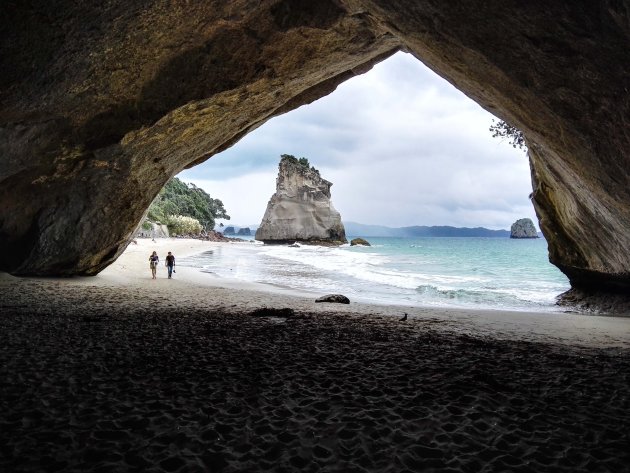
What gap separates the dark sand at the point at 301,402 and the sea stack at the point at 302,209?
7591 cm

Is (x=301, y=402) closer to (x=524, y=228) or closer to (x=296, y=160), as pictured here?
(x=296, y=160)

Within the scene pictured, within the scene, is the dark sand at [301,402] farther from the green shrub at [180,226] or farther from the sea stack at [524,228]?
the sea stack at [524,228]

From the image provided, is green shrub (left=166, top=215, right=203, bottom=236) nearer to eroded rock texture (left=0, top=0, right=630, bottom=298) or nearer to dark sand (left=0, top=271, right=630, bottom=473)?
eroded rock texture (left=0, top=0, right=630, bottom=298)

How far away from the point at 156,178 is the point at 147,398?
41.8ft

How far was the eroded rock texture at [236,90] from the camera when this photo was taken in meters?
5.95

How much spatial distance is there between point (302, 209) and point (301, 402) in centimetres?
7976

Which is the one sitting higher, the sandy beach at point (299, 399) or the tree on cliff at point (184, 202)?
the tree on cliff at point (184, 202)

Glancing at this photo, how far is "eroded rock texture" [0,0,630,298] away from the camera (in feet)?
19.5

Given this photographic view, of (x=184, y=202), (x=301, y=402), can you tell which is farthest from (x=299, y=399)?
(x=184, y=202)

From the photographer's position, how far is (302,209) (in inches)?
3280

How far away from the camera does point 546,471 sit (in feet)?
9.07

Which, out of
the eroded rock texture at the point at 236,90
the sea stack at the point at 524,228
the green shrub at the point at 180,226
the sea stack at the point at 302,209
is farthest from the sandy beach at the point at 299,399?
the sea stack at the point at 524,228

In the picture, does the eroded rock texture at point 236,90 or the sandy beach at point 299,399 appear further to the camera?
the eroded rock texture at point 236,90

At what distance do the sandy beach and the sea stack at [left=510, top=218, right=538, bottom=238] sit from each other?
172536 mm
